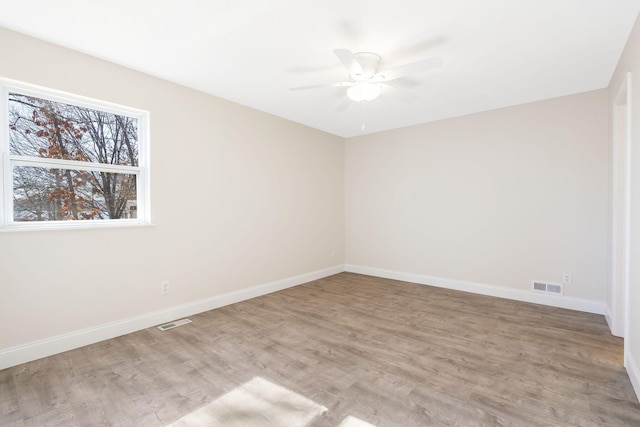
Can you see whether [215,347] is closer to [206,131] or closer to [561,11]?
[206,131]

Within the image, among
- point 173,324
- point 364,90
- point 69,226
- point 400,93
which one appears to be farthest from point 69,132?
point 400,93

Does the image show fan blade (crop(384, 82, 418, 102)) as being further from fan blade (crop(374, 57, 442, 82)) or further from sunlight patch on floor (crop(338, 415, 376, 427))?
sunlight patch on floor (crop(338, 415, 376, 427))

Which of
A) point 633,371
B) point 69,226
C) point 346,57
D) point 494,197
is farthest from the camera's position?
point 494,197

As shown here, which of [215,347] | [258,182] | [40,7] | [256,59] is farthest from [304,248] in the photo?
[40,7]

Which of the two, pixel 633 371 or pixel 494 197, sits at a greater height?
pixel 494 197

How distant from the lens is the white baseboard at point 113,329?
2369 mm

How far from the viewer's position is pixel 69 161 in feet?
8.73

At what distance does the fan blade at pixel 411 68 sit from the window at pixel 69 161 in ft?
7.85

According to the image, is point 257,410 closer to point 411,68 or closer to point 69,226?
point 69,226

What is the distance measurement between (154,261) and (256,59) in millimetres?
2242

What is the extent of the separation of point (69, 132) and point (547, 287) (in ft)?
17.8

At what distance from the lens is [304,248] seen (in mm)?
4953

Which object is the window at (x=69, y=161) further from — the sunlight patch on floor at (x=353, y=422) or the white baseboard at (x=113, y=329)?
the sunlight patch on floor at (x=353, y=422)

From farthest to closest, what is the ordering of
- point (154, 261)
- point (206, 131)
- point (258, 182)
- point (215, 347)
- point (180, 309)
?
1. point (258, 182)
2. point (206, 131)
3. point (180, 309)
4. point (154, 261)
5. point (215, 347)
